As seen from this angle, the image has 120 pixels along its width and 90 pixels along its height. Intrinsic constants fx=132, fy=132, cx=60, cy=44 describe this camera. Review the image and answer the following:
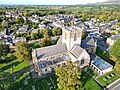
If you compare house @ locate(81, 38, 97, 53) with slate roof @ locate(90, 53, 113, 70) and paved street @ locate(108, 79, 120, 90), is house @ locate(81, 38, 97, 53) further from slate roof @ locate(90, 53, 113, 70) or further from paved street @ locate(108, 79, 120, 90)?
paved street @ locate(108, 79, 120, 90)

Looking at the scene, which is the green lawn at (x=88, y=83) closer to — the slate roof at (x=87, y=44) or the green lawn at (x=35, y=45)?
the slate roof at (x=87, y=44)

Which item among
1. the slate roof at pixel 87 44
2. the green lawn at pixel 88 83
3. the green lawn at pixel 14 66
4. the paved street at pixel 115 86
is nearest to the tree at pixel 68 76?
the green lawn at pixel 88 83

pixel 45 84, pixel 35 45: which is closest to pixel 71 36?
pixel 45 84

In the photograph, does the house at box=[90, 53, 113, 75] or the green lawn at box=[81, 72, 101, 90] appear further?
the house at box=[90, 53, 113, 75]

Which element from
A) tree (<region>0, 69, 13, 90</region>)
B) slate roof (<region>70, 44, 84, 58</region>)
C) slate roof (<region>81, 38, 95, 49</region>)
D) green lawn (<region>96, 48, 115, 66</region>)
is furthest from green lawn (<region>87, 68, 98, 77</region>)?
tree (<region>0, 69, 13, 90</region>)

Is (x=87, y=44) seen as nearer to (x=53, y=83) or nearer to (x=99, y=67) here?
(x=99, y=67)

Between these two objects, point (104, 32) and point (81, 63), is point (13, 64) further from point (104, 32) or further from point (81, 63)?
point (104, 32)

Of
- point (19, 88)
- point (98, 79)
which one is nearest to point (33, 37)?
point (19, 88)
